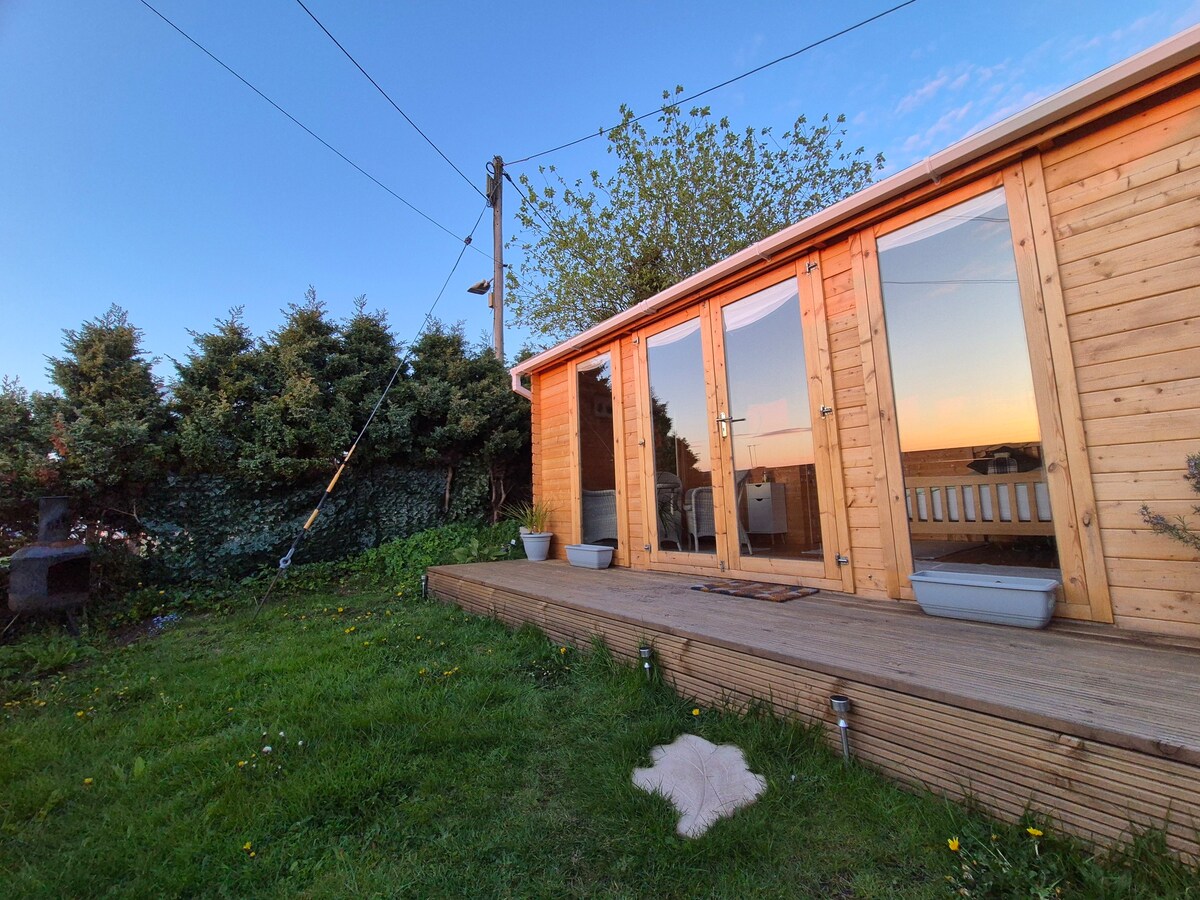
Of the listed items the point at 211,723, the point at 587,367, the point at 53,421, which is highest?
the point at 587,367

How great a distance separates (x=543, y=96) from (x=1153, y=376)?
8.15 m

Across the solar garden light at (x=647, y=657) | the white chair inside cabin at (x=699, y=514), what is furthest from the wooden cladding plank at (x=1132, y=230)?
the solar garden light at (x=647, y=657)

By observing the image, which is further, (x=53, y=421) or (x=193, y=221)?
(x=193, y=221)

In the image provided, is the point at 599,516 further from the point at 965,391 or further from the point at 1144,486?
the point at 1144,486

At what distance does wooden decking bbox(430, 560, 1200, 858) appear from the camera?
3.59 ft

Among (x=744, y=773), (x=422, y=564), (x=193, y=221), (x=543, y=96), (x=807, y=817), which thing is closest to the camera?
(x=807, y=817)

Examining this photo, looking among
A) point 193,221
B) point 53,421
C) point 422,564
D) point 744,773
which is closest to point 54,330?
point 53,421

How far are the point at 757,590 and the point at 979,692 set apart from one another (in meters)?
1.60

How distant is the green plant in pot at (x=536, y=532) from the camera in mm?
5008

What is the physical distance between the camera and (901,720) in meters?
1.44

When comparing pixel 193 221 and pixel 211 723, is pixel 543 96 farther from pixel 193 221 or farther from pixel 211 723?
pixel 211 723

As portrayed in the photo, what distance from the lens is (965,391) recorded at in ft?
8.34

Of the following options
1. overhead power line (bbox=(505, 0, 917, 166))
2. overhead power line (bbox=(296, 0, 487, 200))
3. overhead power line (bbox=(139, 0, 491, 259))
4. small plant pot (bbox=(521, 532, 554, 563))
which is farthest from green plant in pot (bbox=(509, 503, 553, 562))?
Answer: overhead power line (bbox=(505, 0, 917, 166))

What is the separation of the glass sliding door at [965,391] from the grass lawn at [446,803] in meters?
1.51
